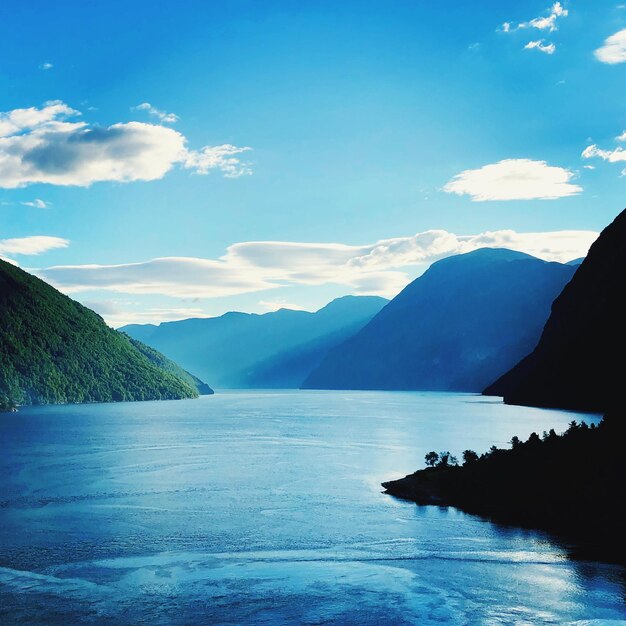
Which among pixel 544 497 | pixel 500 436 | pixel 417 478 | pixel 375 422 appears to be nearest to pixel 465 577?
pixel 544 497

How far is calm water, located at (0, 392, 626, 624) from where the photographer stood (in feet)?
134

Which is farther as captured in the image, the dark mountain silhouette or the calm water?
the dark mountain silhouette

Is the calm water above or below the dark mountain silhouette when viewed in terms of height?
below

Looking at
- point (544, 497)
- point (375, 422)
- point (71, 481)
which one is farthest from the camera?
point (375, 422)

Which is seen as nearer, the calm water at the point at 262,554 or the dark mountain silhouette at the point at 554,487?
the calm water at the point at 262,554

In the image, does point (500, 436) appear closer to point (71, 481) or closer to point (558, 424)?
point (558, 424)

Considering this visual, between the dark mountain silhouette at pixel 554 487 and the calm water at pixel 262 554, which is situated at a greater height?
the dark mountain silhouette at pixel 554 487

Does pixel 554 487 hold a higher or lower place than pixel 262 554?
higher

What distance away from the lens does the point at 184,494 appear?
259 ft

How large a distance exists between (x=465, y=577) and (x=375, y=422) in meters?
149

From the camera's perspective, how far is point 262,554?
53.2m

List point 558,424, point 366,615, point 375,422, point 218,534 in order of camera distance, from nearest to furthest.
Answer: point 366,615 → point 218,534 → point 558,424 → point 375,422

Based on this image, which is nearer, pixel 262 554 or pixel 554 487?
pixel 262 554

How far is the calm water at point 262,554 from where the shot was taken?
4072cm
